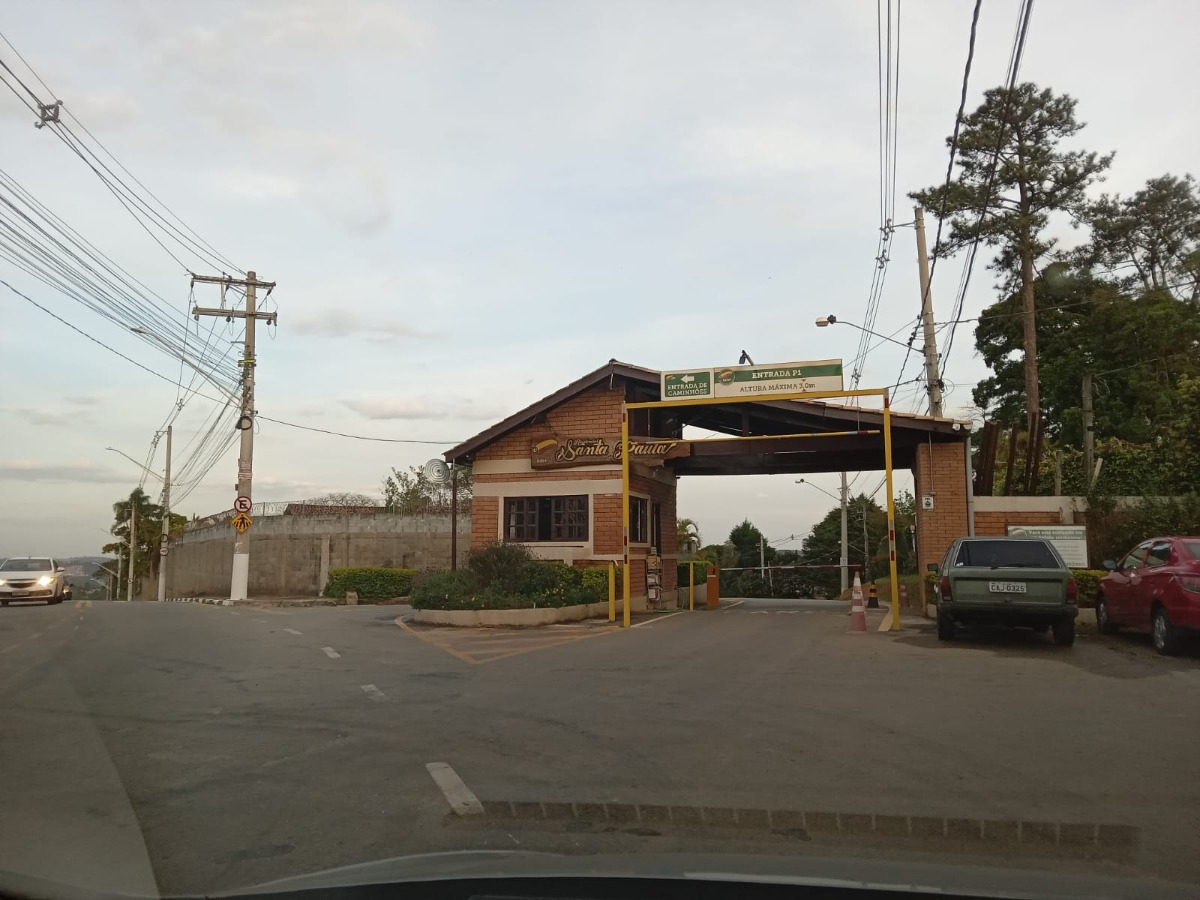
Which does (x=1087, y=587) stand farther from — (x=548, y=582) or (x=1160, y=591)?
(x=548, y=582)

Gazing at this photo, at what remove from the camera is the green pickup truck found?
41.6ft

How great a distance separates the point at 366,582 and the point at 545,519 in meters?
9.54

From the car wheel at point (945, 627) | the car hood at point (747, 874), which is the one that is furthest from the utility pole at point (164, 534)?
the car hood at point (747, 874)

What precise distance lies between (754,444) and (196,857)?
60.2 feet

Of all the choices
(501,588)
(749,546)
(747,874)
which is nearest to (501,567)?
(501,588)

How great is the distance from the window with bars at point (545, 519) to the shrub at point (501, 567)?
2972 mm

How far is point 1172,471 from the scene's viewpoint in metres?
19.7

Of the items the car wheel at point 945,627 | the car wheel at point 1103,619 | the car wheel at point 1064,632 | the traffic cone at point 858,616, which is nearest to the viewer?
the car wheel at point 1064,632

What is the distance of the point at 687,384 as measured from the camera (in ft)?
59.6

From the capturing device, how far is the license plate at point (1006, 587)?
1280 cm

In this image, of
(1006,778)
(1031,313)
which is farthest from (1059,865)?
(1031,313)

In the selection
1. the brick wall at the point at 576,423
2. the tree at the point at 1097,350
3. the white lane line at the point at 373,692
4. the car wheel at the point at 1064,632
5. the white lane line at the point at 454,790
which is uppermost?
the tree at the point at 1097,350

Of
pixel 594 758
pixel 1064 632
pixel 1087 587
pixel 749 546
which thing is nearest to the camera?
pixel 594 758

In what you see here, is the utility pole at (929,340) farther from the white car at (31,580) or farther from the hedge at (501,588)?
the white car at (31,580)
